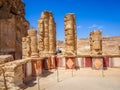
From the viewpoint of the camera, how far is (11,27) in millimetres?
27828

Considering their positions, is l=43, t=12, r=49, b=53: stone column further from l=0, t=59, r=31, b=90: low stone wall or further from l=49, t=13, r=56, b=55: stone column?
l=0, t=59, r=31, b=90: low stone wall

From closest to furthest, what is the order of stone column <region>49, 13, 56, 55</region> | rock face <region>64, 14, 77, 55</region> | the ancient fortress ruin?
the ancient fortress ruin
rock face <region>64, 14, 77, 55</region>
stone column <region>49, 13, 56, 55</region>

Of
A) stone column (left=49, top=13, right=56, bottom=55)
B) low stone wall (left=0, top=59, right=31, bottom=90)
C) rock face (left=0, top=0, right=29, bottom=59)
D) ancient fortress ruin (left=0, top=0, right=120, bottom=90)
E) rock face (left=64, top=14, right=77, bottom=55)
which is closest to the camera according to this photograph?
low stone wall (left=0, top=59, right=31, bottom=90)

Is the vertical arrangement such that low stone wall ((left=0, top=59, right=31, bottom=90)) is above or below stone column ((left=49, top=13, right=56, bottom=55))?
below

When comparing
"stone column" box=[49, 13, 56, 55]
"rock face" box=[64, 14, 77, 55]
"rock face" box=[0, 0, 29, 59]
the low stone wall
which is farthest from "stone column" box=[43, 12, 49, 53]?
the low stone wall

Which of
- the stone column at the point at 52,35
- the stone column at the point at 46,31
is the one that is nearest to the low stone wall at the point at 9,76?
the stone column at the point at 52,35

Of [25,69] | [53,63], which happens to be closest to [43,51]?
[53,63]

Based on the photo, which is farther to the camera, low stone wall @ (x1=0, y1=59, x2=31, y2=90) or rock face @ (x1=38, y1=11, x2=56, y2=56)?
rock face @ (x1=38, y1=11, x2=56, y2=56)

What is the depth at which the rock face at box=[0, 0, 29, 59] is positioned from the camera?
25.6 m

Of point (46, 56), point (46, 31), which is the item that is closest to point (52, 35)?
point (46, 31)

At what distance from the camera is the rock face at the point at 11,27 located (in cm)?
2565

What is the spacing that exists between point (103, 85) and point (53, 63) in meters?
8.13

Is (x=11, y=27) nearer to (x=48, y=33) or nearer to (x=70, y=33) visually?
(x=48, y=33)

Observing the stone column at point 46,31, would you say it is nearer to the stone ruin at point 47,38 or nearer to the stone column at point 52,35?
the stone ruin at point 47,38
